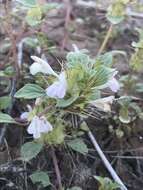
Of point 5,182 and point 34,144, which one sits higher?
A: point 34,144

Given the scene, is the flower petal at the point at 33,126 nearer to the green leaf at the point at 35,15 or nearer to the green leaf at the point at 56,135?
the green leaf at the point at 56,135

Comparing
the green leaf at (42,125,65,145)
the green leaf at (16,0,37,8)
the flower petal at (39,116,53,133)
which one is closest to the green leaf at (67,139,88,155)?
the green leaf at (42,125,65,145)

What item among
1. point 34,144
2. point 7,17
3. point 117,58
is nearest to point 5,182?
point 34,144

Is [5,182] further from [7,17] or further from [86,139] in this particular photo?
[7,17]

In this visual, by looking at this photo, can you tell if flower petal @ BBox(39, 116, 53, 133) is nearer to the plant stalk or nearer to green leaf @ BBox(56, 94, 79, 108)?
green leaf @ BBox(56, 94, 79, 108)

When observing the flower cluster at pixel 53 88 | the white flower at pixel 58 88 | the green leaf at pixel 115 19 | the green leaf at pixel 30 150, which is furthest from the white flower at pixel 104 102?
the green leaf at pixel 115 19
